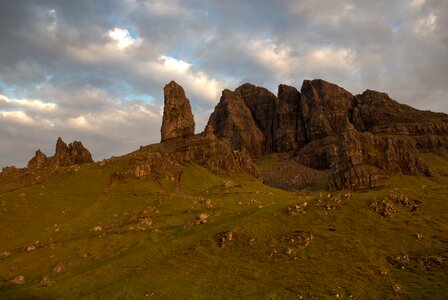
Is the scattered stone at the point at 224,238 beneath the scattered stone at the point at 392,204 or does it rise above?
beneath

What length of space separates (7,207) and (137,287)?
3394 inches

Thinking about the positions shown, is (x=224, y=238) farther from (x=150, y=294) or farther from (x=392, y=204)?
(x=392, y=204)

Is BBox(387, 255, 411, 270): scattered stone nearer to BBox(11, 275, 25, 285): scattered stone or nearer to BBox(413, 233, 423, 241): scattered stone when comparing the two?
BBox(413, 233, 423, 241): scattered stone

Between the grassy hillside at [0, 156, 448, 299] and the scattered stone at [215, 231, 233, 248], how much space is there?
33 cm

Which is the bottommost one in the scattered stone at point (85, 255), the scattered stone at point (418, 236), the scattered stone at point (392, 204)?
the scattered stone at point (85, 255)

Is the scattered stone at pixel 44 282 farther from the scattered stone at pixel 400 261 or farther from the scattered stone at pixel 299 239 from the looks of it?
the scattered stone at pixel 400 261

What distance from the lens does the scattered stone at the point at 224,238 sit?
8481cm

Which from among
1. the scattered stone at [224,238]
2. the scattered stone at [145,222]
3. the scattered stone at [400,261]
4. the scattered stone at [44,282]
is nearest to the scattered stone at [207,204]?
the scattered stone at [145,222]

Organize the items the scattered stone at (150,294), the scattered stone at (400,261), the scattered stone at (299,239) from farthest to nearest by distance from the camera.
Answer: the scattered stone at (299,239), the scattered stone at (400,261), the scattered stone at (150,294)

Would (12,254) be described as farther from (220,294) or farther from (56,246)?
(220,294)

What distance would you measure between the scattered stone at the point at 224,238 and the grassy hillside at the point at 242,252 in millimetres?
332

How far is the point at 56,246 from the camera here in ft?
344

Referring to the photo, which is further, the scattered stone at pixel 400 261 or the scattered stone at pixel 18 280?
the scattered stone at pixel 18 280

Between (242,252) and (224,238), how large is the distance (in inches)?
253
